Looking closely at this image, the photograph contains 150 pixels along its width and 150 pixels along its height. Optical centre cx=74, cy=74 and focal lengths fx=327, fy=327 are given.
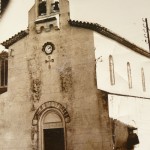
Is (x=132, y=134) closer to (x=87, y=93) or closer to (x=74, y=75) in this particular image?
(x=87, y=93)

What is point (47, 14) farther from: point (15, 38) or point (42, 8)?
point (15, 38)

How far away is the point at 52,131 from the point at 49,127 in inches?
8.9

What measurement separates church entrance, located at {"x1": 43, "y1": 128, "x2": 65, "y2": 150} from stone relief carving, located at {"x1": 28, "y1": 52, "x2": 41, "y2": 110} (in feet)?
4.61

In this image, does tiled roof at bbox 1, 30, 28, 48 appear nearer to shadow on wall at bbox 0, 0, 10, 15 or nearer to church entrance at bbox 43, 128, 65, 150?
shadow on wall at bbox 0, 0, 10, 15

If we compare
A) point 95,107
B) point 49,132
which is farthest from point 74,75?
point 49,132

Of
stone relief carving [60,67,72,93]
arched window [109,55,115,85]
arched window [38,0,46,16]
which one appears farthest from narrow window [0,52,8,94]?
arched window [109,55,115,85]

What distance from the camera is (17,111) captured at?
15531 mm

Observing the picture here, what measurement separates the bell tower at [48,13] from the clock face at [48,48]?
667 millimetres

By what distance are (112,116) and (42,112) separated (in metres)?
3.40

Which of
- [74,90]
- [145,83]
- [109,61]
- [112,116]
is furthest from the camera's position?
[145,83]

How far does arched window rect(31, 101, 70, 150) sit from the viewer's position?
14465 mm

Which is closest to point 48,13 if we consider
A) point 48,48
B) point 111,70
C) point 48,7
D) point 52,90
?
point 48,7

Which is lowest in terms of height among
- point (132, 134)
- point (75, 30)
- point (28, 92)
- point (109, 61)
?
point (132, 134)

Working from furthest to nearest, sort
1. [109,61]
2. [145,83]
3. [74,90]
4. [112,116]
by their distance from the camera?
[145,83] < [109,61] < [74,90] < [112,116]
